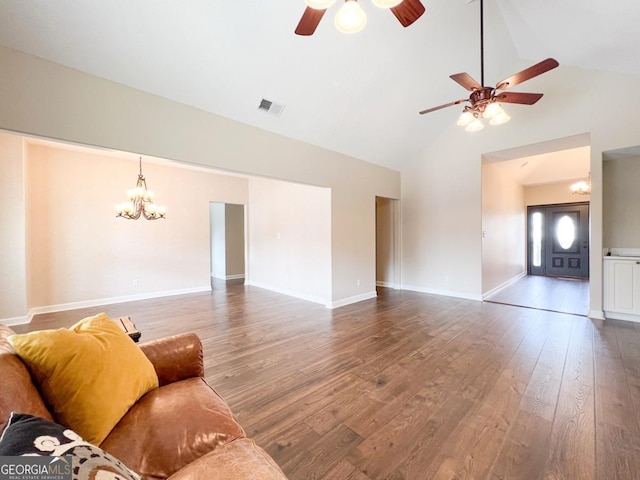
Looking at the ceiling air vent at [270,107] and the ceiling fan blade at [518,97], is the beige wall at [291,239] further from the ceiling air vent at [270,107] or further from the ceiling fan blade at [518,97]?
the ceiling fan blade at [518,97]

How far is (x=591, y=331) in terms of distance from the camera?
11.5ft

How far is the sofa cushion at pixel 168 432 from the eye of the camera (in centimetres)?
100

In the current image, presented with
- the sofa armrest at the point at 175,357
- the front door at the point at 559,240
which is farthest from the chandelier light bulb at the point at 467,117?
the front door at the point at 559,240

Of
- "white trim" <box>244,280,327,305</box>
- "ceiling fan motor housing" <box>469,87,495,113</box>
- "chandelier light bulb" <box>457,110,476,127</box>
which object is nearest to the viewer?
"ceiling fan motor housing" <box>469,87,495,113</box>

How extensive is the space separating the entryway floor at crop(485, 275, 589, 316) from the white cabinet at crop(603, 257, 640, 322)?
36cm

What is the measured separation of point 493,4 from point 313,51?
249 centimetres

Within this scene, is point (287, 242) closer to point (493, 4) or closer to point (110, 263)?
point (110, 263)

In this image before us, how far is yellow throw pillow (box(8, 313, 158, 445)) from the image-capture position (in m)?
1.03

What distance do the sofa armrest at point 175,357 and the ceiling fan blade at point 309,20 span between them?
2429mm

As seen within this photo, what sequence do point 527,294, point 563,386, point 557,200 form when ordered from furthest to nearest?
point 557,200 → point 527,294 → point 563,386

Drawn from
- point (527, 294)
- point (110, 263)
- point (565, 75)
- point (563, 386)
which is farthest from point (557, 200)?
point (110, 263)

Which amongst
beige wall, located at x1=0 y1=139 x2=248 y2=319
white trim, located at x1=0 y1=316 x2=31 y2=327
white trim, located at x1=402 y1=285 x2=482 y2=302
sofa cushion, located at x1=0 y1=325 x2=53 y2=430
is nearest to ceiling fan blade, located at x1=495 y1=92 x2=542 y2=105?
white trim, located at x1=402 y1=285 x2=482 y2=302

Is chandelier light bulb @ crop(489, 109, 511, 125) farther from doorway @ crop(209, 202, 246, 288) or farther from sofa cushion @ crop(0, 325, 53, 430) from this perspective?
doorway @ crop(209, 202, 246, 288)

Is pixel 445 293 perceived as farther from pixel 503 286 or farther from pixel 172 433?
pixel 172 433
